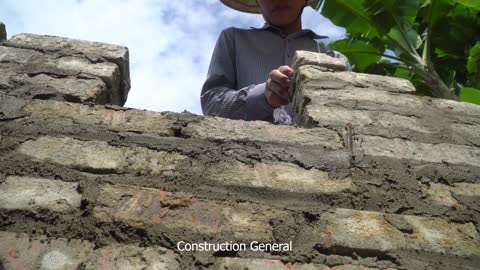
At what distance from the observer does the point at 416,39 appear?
3.86 meters

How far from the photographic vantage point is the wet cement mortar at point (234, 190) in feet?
3.75

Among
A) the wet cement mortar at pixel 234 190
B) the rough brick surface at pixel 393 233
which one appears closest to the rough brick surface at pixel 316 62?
the wet cement mortar at pixel 234 190

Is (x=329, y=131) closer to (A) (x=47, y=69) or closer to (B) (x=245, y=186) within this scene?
(B) (x=245, y=186)

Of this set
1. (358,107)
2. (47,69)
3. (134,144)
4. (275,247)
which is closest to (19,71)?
(47,69)

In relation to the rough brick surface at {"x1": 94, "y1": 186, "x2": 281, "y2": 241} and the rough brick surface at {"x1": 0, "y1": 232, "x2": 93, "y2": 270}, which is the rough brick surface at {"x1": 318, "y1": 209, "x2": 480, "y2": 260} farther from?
the rough brick surface at {"x1": 0, "y1": 232, "x2": 93, "y2": 270}

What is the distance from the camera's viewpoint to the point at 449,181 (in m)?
1.41

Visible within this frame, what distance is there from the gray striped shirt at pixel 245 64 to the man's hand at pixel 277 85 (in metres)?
0.07

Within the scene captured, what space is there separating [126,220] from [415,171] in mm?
892

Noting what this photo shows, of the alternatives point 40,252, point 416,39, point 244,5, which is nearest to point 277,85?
point 40,252

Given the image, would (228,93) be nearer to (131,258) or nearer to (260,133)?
(260,133)

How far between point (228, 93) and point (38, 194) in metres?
1.05

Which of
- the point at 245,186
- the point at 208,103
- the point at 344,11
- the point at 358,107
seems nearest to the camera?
the point at 245,186

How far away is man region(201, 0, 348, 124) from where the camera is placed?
1871 mm

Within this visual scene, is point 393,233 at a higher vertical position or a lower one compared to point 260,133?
lower
